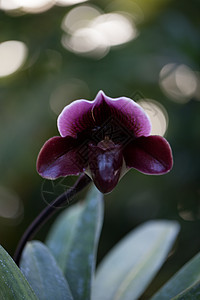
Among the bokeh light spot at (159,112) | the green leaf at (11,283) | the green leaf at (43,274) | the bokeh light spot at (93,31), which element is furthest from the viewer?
the bokeh light spot at (93,31)

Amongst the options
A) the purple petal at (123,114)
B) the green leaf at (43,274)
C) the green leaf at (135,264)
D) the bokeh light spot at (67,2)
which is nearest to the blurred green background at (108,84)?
the bokeh light spot at (67,2)

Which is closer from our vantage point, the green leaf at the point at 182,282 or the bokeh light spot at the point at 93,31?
the green leaf at the point at 182,282

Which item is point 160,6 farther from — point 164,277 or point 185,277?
point 185,277

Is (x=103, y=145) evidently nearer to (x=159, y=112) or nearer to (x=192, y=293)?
(x=192, y=293)

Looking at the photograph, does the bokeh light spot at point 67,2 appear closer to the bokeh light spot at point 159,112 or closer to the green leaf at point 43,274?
the bokeh light spot at point 159,112

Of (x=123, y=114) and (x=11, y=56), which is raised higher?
(x=123, y=114)

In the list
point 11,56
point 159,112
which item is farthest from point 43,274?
point 11,56

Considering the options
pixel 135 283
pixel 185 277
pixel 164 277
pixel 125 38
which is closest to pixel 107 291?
pixel 135 283
